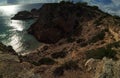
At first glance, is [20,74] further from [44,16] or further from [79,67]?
[44,16]

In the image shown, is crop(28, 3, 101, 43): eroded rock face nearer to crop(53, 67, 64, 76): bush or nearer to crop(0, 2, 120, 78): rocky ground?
crop(0, 2, 120, 78): rocky ground

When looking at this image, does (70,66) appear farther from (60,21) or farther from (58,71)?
(60,21)

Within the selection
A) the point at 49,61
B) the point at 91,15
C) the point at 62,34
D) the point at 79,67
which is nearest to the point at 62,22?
the point at 62,34

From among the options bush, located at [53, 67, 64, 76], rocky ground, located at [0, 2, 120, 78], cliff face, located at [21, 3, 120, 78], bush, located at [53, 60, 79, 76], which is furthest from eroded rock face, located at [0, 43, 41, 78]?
bush, located at [53, 60, 79, 76]

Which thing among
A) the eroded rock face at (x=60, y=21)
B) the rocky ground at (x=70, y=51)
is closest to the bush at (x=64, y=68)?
the rocky ground at (x=70, y=51)

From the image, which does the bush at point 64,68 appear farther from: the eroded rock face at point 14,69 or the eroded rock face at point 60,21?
the eroded rock face at point 60,21

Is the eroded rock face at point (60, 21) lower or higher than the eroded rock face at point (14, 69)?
lower

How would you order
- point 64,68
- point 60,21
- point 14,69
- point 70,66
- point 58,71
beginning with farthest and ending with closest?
point 60,21 < point 70,66 < point 64,68 < point 58,71 < point 14,69

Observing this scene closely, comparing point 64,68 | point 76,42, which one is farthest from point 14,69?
point 76,42

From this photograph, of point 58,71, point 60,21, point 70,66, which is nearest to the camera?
point 58,71
